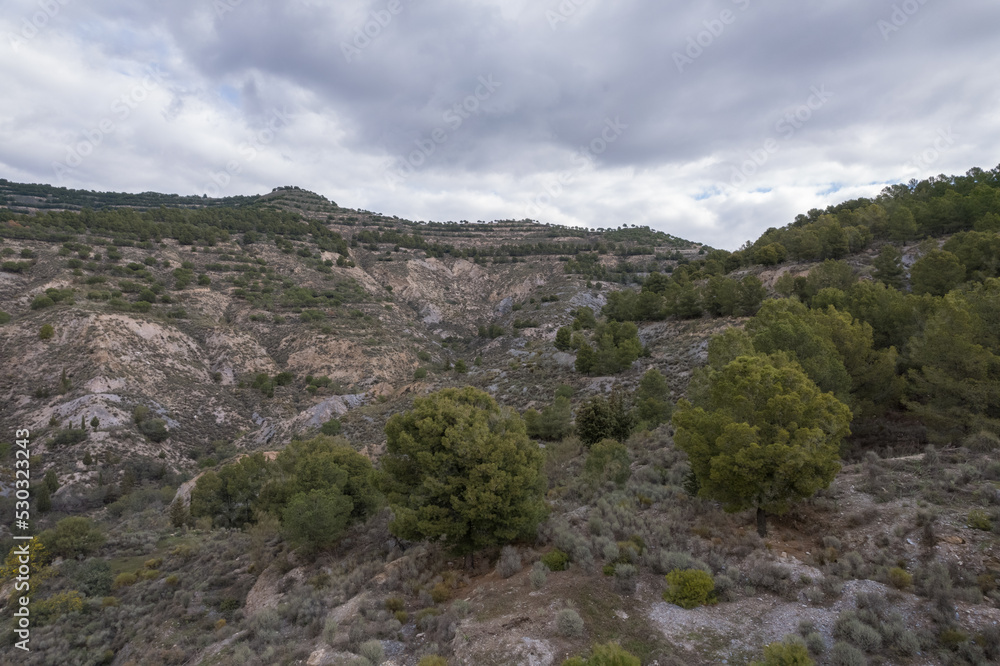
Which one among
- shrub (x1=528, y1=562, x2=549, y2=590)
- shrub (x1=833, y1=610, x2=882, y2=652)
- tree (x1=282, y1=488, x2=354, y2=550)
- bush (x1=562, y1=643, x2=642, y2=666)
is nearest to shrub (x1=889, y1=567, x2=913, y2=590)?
shrub (x1=833, y1=610, x2=882, y2=652)

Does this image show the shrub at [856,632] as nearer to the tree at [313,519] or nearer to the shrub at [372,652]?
the shrub at [372,652]

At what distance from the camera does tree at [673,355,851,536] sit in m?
12.1

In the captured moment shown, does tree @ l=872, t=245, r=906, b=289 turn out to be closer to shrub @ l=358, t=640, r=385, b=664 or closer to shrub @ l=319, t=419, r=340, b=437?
shrub @ l=358, t=640, r=385, b=664

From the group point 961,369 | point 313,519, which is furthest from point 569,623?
point 961,369

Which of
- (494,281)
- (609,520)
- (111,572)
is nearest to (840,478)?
(609,520)

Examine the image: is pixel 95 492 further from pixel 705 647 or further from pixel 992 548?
pixel 992 548

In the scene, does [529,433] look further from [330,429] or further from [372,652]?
[372,652]

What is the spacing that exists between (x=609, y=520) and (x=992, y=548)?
9.54 m

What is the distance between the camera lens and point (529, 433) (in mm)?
31688

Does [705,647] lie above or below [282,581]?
above

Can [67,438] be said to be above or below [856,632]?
below

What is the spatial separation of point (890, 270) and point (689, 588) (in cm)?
4201

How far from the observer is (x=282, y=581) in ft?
59.6

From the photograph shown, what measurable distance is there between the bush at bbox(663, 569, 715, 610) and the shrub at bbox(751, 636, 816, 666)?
8.06 ft
